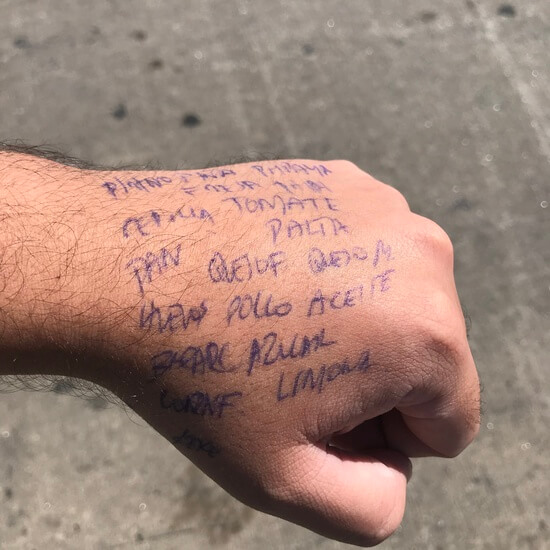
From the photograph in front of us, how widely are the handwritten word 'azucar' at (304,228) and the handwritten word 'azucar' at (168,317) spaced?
0.30 metres

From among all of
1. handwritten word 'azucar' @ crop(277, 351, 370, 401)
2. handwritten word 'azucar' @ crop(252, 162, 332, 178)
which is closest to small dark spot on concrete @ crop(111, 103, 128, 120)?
handwritten word 'azucar' @ crop(252, 162, 332, 178)

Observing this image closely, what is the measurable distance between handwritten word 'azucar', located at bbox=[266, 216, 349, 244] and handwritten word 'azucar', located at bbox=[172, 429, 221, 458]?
0.56 m

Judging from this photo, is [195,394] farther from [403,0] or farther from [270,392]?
[403,0]

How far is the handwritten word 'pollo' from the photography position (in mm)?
1570

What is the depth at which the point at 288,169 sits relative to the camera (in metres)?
1.90

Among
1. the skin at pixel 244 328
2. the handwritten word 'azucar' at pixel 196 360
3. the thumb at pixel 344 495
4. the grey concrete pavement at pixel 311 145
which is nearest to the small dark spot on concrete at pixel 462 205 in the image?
the grey concrete pavement at pixel 311 145

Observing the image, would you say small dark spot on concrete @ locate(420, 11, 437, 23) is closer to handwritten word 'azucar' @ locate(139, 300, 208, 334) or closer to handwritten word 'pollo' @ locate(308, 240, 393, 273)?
handwritten word 'pollo' @ locate(308, 240, 393, 273)

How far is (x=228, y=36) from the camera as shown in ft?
12.3

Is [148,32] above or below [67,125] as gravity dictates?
above

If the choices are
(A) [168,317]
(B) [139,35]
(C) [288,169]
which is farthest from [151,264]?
(B) [139,35]

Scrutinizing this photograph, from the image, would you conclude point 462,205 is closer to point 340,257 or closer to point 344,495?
point 340,257

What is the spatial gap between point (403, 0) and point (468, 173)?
1.40 m

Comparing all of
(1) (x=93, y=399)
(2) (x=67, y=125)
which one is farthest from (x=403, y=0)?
(1) (x=93, y=399)

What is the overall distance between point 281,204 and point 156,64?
7.60ft
